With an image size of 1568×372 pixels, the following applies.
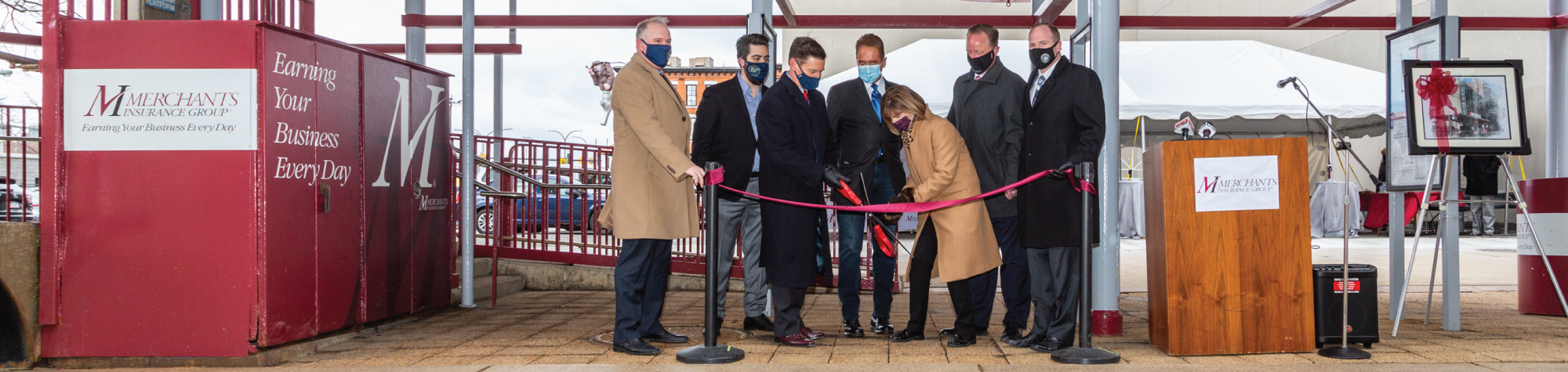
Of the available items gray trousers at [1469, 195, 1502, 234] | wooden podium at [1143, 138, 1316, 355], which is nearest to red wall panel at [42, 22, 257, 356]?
wooden podium at [1143, 138, 1316, 355]

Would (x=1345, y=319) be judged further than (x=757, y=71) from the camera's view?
No

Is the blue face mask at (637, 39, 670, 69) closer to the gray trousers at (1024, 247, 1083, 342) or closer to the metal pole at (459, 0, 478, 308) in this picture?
the gray trousers at (1024, 247, 1083, 342)

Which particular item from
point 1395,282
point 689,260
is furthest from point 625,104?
point 1395,282

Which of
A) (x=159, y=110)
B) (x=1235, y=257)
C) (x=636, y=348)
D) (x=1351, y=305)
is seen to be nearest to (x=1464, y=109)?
(x=1351, y=305)

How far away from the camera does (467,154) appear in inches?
223

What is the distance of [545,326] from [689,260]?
7.49 ft

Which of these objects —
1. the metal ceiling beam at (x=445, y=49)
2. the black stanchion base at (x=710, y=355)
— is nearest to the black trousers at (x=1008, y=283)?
the black stanchion base at (x=710, y=355)

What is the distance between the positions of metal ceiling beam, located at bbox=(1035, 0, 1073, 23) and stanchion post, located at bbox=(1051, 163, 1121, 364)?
1985 mm

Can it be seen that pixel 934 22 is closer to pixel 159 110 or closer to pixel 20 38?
pixel 159 110

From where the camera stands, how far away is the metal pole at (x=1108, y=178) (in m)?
4.19

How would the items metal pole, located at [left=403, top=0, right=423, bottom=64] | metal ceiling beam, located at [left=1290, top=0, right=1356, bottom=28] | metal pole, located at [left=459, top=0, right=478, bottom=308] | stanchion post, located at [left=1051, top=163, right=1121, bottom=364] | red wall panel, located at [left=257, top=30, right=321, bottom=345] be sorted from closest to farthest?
stanchion post, located at [left=1051, top=163, right=1121, bottom=364], red wall panel, located at [left=257, top=30, right=321, bottom=345], metal ceiling beam, located at [left=1290, top=0, right=1356, bottom=28], metal pole, located at [left=459, top=0, right=478, bottom=308], metal pole, located at [left=403, top=0, right=423, bottom=64]

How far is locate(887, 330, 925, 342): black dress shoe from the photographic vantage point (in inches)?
161

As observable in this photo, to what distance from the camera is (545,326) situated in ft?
15.5

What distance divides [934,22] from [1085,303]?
2.62 meters
